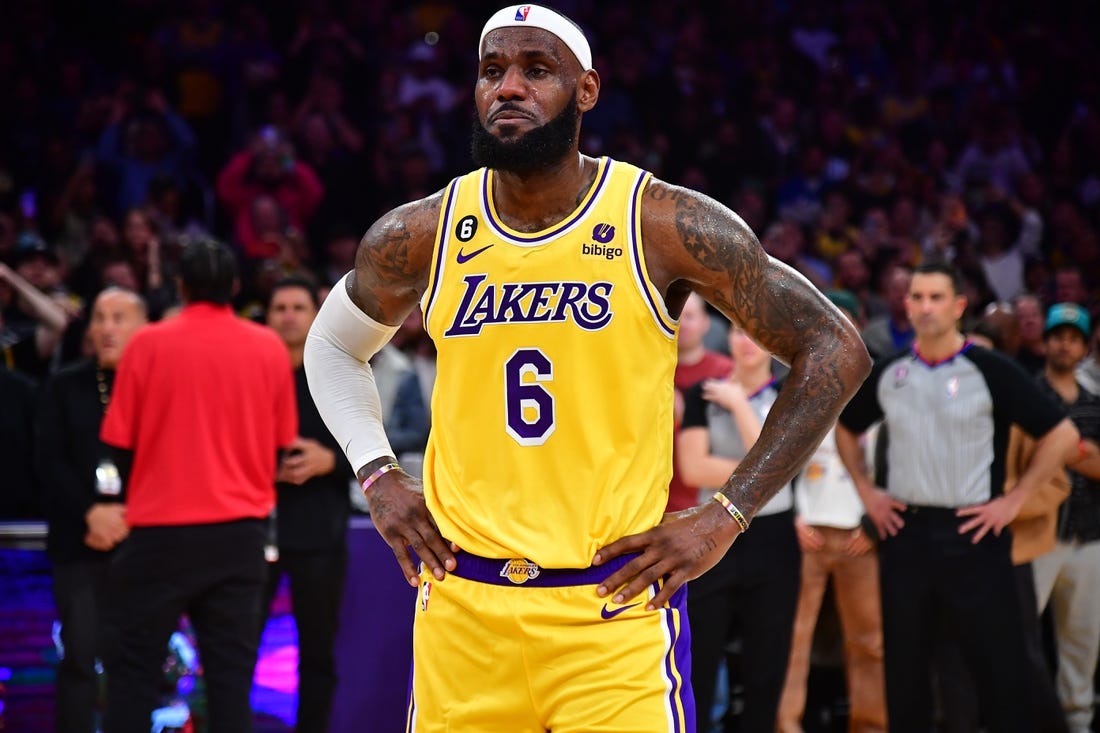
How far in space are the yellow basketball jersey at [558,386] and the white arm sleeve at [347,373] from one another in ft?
1.26

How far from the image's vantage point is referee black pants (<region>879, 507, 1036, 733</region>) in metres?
6.34

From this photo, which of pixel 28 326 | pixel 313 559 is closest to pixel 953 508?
pixel 313 559

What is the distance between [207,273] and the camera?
5727mm

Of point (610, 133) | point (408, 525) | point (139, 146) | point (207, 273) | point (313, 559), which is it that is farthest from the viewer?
point (610, 133)

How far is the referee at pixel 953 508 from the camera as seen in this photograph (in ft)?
20.9

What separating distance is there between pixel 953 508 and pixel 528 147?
12.7ft

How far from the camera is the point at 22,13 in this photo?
11.7m

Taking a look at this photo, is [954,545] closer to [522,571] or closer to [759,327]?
[759,327]

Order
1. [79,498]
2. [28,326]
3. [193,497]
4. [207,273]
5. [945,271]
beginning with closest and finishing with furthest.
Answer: [193,497] → [207,273] → [79,498] → [945,271] → [28,326]

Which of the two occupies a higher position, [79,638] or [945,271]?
[945,271]

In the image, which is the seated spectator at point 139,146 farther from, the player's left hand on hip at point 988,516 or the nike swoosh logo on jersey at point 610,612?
the nike swoosh logo on jersey at point 610,612

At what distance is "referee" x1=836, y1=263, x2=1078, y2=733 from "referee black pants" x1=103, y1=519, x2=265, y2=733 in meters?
2.79

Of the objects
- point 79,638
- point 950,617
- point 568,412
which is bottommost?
point 79,638

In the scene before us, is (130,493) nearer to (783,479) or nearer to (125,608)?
(125,608)
